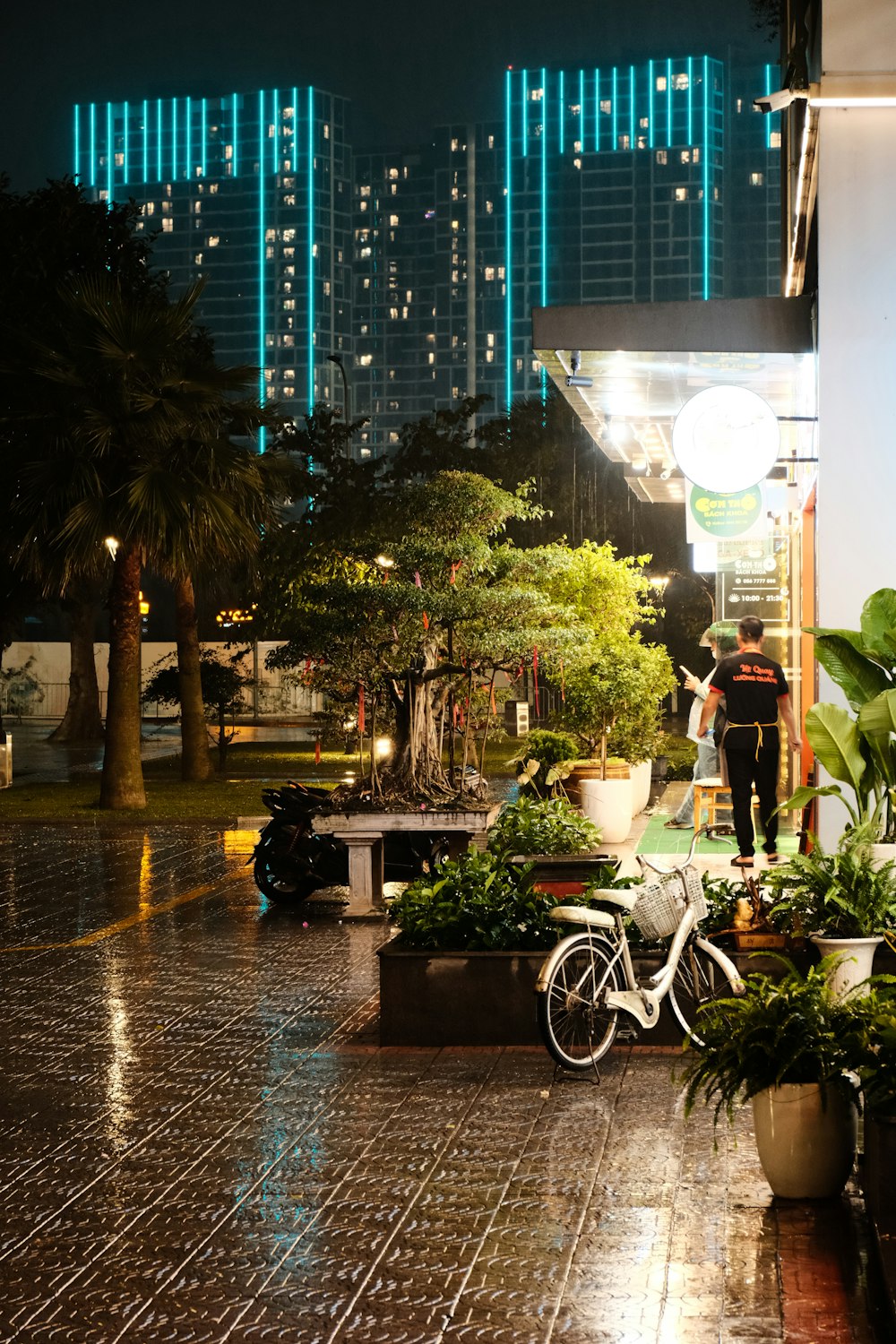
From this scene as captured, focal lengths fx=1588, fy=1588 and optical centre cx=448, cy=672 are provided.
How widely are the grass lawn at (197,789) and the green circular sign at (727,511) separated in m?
4.48

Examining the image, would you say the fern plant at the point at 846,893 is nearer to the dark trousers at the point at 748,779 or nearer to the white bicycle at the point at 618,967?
the white bicycle at the point at 618,967

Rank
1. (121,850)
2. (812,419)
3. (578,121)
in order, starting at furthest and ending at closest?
(578,121)
(121,850)
(812,419)

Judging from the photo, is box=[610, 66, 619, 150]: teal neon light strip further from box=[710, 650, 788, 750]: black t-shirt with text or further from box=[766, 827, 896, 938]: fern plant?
box=[766, 827, 896, 938]: fern plant

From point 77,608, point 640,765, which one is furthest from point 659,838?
point 77,608

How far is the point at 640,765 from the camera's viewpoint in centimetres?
1881

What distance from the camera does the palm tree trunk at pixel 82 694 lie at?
4019 cm

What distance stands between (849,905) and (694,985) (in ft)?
2.79

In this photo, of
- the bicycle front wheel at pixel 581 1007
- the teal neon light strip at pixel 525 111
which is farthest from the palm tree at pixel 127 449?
the teal neon light strip at pixel 525 111

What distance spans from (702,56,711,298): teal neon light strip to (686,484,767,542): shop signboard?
409 feet

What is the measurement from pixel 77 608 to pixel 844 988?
111ft

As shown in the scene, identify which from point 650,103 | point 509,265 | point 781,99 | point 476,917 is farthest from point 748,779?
point 650,103

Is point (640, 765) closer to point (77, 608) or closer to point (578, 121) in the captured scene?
point (77, 608)

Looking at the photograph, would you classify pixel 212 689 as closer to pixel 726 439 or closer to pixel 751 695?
pixel 726 439

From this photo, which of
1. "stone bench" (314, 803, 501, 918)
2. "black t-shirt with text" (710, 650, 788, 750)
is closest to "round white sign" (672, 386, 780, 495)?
"black t-shirt with text" (710, 650, 788, 750)
